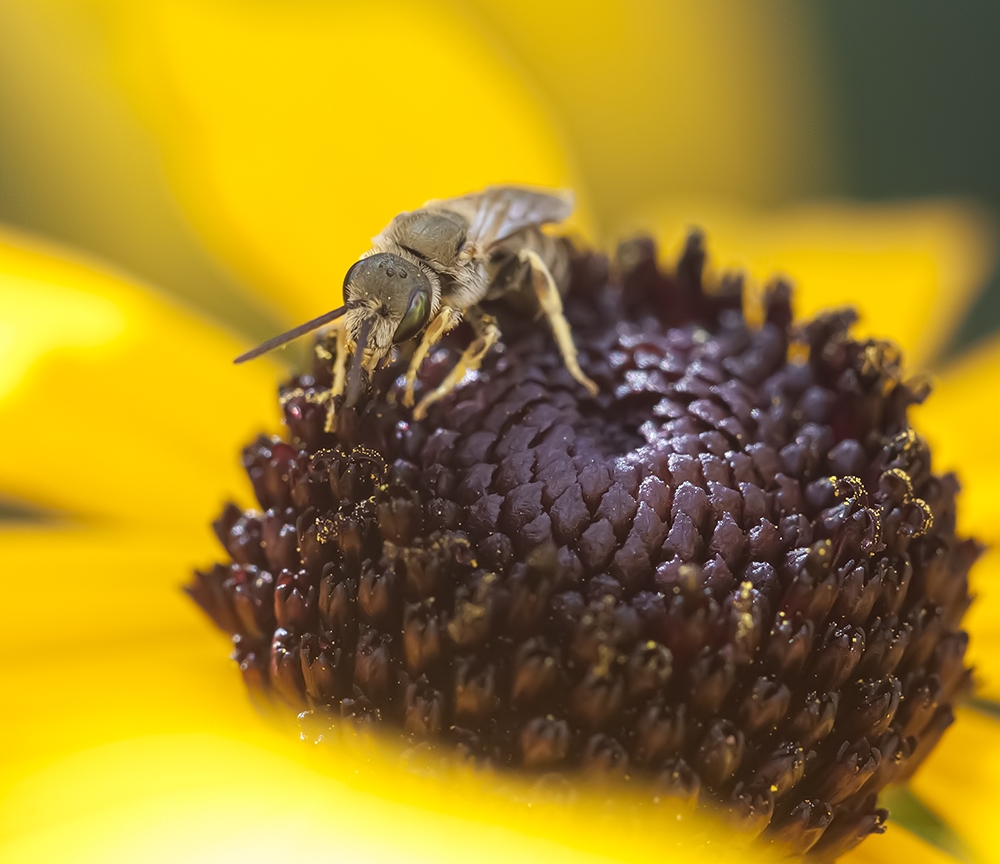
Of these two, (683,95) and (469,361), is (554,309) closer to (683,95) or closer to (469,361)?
(469,361)

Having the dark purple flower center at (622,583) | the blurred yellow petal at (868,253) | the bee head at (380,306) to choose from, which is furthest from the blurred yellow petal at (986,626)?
the bee head at (380,306)

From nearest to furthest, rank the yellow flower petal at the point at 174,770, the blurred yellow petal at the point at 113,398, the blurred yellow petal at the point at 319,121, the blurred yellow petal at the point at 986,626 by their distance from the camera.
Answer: the yellow flower petal at the point at 174,770
the blurred yellow petal at the point at 986,626
the blurred yellow petal at the point at 113,398
the blurred yellow petal at the point at 319,121

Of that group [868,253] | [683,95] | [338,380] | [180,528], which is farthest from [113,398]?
[683,95]

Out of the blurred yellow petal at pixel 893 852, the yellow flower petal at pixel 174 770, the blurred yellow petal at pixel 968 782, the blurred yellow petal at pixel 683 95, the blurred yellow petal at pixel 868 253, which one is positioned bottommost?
the yellow flower petal at pixel 174 770

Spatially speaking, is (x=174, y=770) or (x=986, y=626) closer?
(x=174, y=770)

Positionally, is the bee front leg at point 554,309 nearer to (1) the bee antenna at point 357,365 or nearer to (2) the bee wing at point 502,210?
(2) the bee wing at point 502,210

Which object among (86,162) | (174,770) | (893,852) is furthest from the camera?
(86,162)

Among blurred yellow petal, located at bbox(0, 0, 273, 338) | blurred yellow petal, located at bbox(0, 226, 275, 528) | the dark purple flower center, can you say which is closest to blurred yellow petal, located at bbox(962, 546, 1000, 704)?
the dark purple flower center
